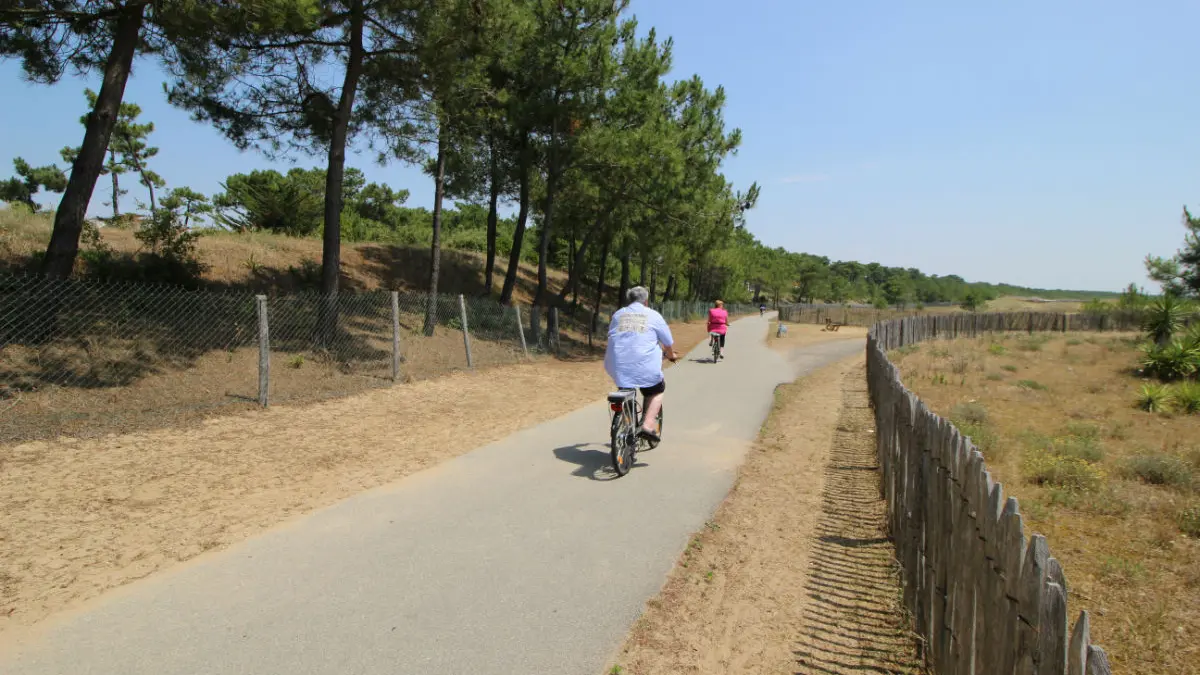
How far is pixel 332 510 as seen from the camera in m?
5.35

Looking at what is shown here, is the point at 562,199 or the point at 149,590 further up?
the point at 562,199

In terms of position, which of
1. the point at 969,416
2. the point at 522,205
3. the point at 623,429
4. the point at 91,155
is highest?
the point at 522,205

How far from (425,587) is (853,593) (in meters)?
2.86

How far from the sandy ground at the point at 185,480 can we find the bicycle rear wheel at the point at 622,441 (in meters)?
2.03

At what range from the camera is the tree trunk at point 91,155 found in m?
9.73

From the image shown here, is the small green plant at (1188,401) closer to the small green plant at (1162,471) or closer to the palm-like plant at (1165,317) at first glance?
the small green plant at (1162,471)

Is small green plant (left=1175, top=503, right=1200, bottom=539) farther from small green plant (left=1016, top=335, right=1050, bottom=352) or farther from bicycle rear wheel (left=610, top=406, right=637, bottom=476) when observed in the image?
small green plant (left=1016, top=335, right=1050, bottom=352)

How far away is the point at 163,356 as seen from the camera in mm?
9938

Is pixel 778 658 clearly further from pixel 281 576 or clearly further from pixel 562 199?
pixel 562 199

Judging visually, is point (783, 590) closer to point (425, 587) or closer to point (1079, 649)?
point (425, 587)

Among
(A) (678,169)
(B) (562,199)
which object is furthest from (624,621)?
(B) (562,199)

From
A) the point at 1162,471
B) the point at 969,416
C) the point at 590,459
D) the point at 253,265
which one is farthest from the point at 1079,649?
the point at 253,265

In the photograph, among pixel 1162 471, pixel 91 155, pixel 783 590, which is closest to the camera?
pixel 783 590

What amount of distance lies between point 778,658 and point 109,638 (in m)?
3.50
